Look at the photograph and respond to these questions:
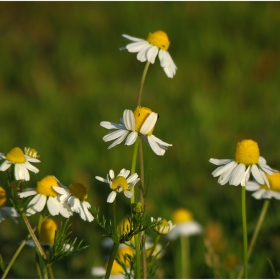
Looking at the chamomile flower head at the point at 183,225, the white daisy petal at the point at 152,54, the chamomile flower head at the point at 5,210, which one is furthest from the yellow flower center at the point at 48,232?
the chamomile flower head at the point at 183,225

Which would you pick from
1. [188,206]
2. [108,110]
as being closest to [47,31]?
[108,110]

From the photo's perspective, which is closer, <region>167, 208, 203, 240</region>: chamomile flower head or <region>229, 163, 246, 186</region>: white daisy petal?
<region>229, 163, 246, 186</region>: white daisy petal

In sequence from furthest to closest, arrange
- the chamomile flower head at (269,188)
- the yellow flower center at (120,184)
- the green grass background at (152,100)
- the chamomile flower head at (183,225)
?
the green grass background at (152,100) → the chamomile flower head at (183,225) → the chamomile flower head at (269,188) → the yellow flower center at (120,184)

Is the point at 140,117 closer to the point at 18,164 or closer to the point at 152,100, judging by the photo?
the point at 18,164

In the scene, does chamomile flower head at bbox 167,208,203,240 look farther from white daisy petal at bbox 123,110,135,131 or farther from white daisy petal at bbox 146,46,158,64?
white daisy petal at bbox 123,110,135,131

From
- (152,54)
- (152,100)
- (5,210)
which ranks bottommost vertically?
(5,210)

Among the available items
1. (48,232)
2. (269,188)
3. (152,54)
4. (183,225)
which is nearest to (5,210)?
(48,232)

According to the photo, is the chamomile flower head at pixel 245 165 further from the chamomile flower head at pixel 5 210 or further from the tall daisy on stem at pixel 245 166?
the chamomile flower head at pixel 5 210

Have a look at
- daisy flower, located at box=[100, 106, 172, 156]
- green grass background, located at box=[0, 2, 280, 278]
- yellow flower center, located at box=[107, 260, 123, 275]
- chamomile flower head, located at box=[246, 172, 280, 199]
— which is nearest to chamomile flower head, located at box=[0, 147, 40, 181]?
daisy flower, located at box=[100, 106, 172, 156]

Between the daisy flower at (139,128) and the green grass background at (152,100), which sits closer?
the daisy flower at (139,128)
